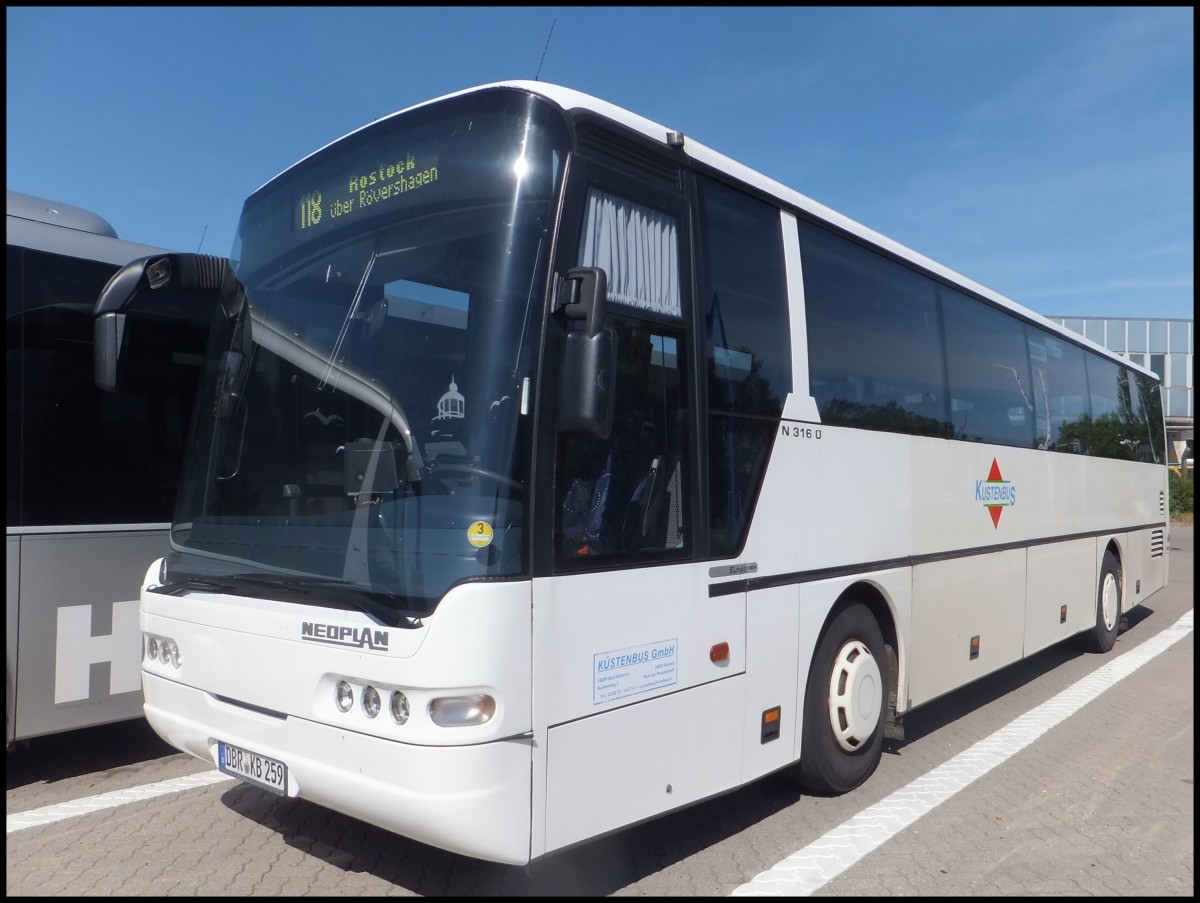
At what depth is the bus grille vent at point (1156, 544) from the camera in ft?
41.1

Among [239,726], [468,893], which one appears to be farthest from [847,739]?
[239,726]

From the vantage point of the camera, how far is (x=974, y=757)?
6555mm

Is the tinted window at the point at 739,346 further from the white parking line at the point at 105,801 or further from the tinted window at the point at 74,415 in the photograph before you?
the tinted window at the point at 74,415

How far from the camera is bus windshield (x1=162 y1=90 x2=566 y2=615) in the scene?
3.62 metres

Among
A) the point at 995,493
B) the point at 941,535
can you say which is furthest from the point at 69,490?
the point at 995,493

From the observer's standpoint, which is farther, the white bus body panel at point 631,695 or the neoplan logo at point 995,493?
the neoplan logo at point 995,493

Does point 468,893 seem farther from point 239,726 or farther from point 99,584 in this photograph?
point 99,584

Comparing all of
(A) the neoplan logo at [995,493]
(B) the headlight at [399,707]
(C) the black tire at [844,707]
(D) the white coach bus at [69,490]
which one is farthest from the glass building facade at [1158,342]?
(B) the headlight at [399,707]

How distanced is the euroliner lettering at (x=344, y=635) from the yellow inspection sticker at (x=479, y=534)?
471 mm

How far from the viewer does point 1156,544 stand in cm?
1273

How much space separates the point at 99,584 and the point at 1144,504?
11657 mm

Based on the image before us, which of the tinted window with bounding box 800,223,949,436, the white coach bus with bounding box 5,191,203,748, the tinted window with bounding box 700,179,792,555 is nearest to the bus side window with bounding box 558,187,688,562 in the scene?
the tinted window with bounding box 700,179,792,555

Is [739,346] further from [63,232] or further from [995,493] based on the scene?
[63,232]

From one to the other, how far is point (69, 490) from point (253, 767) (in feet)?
8.06
